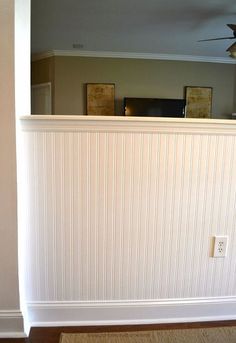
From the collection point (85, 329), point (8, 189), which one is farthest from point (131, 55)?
point (85, 329)

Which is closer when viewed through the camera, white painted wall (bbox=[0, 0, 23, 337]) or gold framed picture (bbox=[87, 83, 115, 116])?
white painted wall (bbox=[0, 0, 23, 337])

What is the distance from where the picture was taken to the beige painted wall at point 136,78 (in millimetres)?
5164

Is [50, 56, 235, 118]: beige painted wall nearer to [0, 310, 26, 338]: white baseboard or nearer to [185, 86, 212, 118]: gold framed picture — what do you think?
[185, 86, 212, 118]: gold framed picture

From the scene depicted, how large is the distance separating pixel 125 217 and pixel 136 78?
4.29 m

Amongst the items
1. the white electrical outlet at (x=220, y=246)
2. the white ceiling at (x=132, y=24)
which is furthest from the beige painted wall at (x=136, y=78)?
the white electrical outlet at (x=220, y=246)

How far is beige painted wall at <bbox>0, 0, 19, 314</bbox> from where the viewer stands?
131 centimetres

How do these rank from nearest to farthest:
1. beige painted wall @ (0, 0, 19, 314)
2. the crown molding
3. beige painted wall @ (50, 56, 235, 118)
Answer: beige painted wall @ (0, 0, 19, 314) < the crown molding < beige painted wall @ (50, 56, 235, 118)

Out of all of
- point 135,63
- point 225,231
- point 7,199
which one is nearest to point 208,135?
point 225,231

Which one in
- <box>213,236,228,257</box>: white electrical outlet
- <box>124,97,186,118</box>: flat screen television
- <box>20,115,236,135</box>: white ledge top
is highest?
<box>124,97,186,118</box>: flat screen television

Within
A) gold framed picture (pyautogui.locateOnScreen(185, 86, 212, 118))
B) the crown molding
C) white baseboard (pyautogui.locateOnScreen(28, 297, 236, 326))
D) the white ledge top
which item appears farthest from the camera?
gold framed picture (pyautogui.locateOnScreen(185, 86, 212, 118))

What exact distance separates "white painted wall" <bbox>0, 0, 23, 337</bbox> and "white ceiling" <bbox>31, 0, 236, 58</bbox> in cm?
222

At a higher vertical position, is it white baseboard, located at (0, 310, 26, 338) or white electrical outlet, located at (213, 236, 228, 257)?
white electrical outlet, located at (213, 236, 228, 257)

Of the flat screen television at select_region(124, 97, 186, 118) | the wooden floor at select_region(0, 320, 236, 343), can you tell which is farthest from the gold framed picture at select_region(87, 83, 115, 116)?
the wooden floor at select_region(0, 320, 236, 343)

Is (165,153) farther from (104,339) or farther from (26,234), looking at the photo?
(104,339)
